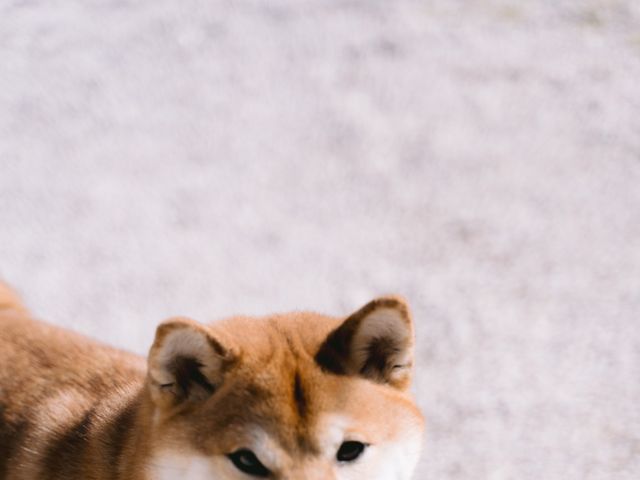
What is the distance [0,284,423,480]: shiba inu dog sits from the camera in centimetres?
206

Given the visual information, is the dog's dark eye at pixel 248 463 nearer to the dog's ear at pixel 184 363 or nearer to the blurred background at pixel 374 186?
the dog's ear at pixel 184 363

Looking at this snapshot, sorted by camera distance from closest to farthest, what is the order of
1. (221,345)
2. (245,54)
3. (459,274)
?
(221,345) < (459,274) < (245,54)

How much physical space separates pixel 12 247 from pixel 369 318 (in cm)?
243

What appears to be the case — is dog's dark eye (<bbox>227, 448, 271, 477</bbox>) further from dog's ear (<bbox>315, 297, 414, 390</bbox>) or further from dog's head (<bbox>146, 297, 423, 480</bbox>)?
dog's ear (<bbox>315, 297, 414, 390</bbox>)

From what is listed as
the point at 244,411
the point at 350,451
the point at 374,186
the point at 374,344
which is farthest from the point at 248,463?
the point at 374,186

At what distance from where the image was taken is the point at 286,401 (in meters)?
2.08

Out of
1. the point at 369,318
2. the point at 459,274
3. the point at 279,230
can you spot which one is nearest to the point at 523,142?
the point at 459,274

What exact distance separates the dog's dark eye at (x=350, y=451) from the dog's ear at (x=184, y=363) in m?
0.37

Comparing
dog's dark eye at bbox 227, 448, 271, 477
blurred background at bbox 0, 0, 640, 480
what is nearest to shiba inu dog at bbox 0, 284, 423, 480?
dog's dark eye at bbox 227, 448, 271, 477

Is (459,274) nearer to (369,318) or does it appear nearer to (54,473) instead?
(369,318)

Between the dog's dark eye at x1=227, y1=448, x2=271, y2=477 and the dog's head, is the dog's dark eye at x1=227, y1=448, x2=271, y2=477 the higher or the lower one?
the lower one

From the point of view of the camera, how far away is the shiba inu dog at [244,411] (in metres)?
2.06

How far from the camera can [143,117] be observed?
4777 mm

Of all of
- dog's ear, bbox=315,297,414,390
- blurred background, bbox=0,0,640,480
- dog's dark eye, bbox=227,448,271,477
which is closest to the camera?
dog's dark eye, bbox=227,448,271,477
